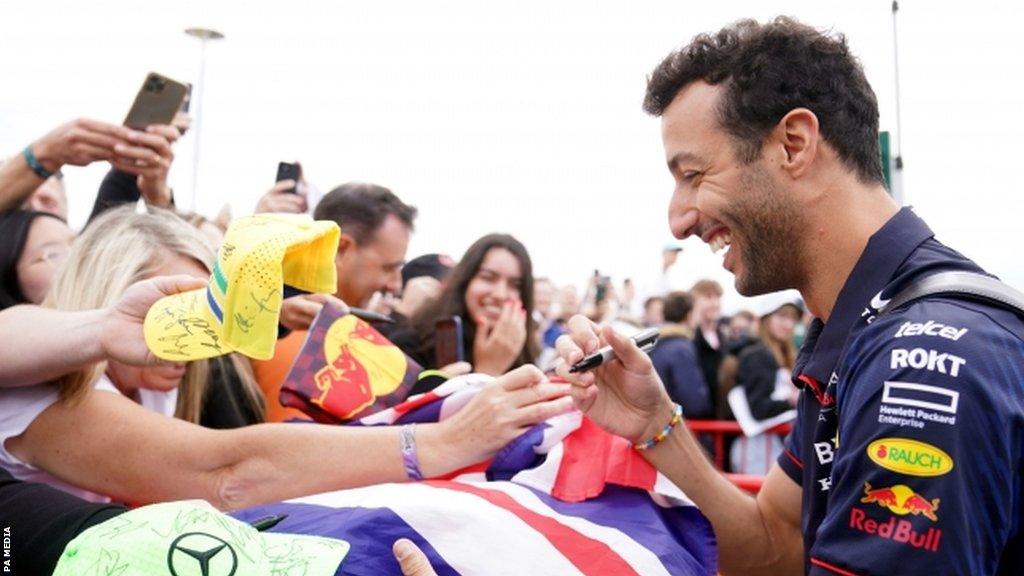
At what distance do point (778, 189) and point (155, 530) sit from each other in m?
1.26

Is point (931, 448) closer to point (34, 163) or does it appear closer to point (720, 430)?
point (34, 163)

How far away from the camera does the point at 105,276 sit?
7.61ft

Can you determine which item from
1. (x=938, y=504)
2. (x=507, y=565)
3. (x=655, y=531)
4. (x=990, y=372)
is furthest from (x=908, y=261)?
(x=507, y=565)

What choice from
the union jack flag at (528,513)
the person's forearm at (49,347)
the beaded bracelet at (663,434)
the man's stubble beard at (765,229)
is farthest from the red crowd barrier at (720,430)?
the person's forearm at (49,347)

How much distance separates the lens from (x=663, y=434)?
2.33m

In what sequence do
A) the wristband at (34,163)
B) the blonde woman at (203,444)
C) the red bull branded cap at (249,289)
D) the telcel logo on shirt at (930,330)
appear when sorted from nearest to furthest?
1. the telcel logo on shirt at (930,330)
2. the red bull branded cap at (249,289)
3. the blonde woman at (203,444)
4. the wristband at (34,163)

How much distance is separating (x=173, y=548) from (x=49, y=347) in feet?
2.64

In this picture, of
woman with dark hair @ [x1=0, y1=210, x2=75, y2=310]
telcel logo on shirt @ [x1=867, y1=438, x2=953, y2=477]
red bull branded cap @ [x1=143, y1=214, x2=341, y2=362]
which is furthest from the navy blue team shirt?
woman with dark hair @ [x1=0, y1=210, x2=75, y2=310]

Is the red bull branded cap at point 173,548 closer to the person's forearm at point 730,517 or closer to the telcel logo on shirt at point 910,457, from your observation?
the telcel logo on shirt at point 910,457

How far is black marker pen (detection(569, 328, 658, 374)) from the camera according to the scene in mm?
2172

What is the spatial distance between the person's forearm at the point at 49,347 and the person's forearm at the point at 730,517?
118 centimetres

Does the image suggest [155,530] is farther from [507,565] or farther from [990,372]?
[990,372]

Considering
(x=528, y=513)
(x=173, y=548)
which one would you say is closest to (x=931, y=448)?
(x=528, y=513)

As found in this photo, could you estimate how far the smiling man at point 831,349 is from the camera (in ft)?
4.76
